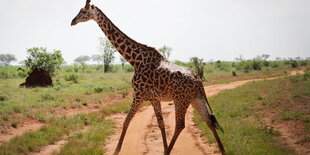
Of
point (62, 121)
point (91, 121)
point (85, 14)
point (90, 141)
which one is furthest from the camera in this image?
point (91, 121)

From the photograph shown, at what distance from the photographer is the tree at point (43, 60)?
1941cm

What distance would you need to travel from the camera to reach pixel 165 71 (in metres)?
6.36

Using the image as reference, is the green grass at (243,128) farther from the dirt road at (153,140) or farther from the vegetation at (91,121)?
the dirt road at (153,140)

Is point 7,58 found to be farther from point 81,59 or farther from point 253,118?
point 253,118

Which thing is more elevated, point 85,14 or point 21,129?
point 85,14

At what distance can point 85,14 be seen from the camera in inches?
259

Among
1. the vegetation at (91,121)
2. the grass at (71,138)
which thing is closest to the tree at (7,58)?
the vegetation at (91,121)

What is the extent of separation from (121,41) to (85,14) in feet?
3.56

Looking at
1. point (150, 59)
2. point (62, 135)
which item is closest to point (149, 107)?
point (62, 135)

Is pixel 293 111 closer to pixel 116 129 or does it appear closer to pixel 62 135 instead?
pixel 116 129

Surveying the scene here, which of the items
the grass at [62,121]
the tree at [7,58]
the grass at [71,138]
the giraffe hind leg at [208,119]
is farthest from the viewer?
the tree at [7,58]

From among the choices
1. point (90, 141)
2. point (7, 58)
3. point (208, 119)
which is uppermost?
point (7, 58)

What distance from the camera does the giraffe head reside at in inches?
258

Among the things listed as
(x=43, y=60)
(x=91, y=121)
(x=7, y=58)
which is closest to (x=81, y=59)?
(x=7, y=58)
